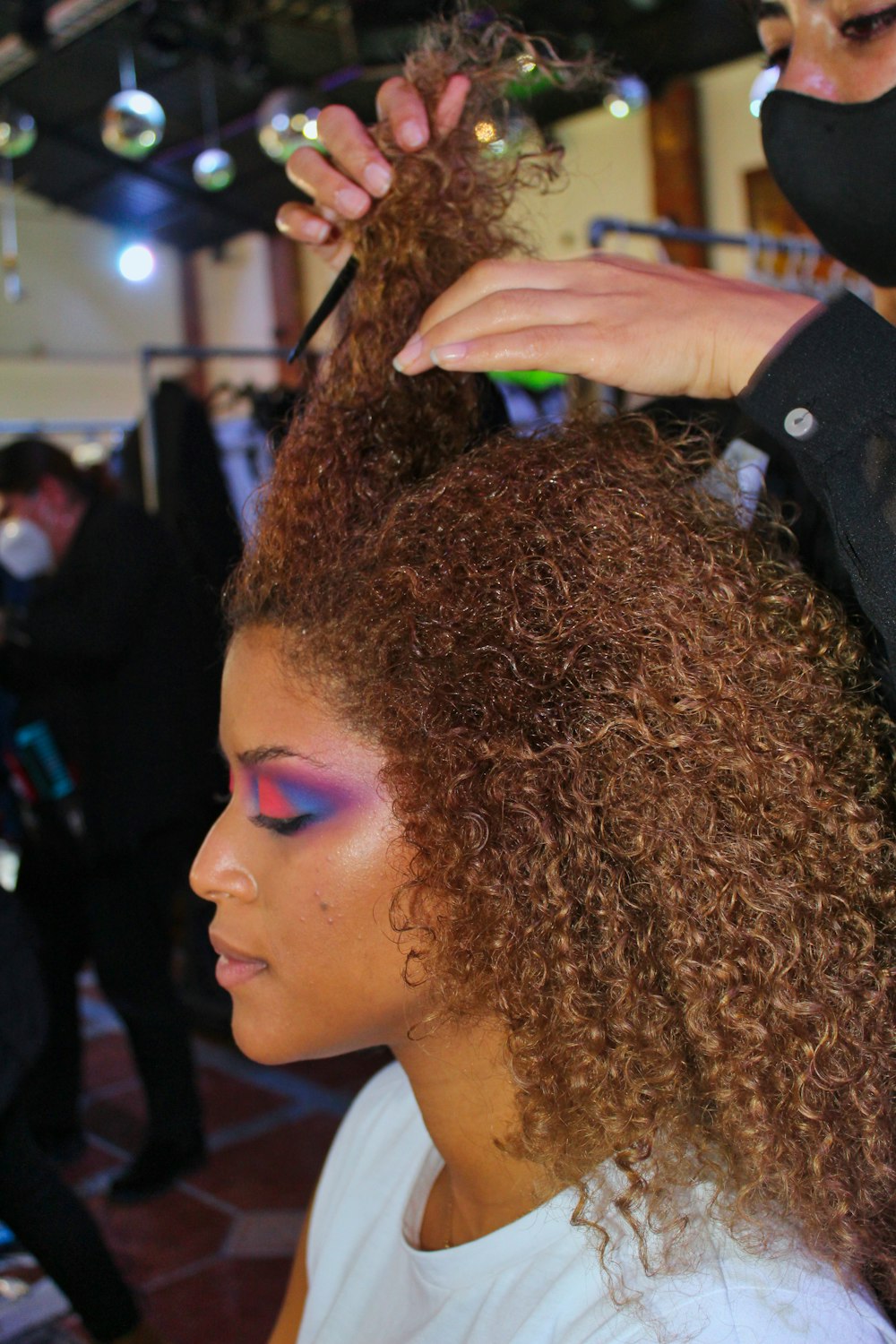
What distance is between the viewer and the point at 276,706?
86 centimetres

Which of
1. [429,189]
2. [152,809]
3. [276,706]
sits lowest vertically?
[152,809]

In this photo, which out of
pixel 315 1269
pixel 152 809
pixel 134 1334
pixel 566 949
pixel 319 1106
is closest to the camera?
pixel 566 949

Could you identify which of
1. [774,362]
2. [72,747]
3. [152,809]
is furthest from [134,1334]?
[774,362]

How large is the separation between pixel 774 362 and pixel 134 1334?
69.7 inches

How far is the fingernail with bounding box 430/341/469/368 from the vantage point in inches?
31.6

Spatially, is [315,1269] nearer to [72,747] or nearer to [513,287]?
[513,287]

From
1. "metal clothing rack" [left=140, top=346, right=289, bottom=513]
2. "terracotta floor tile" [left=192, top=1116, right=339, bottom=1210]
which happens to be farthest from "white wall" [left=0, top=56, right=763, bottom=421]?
"terracotta floor tile" [left=192, top=1116, right=339, bottom=1210]

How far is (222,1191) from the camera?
2.56m

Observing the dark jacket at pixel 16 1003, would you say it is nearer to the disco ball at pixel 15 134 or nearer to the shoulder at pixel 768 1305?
the shoulder at pixel 768 1305

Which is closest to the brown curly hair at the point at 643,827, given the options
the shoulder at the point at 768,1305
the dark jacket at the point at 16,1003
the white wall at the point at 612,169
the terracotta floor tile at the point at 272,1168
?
the shoulder at the point at 768,1305

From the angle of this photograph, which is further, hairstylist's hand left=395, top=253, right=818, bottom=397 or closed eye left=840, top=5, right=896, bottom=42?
closed eye left=840, top=5, right=896, bottom=42

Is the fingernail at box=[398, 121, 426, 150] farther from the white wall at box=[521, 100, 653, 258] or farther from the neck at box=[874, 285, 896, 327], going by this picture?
the white wall at box=[521, 100, 653, 258]

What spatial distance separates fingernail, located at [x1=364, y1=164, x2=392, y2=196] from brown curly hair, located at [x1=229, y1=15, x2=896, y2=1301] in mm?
291

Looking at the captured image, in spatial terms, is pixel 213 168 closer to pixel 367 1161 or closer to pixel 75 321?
pixel 367 1161
